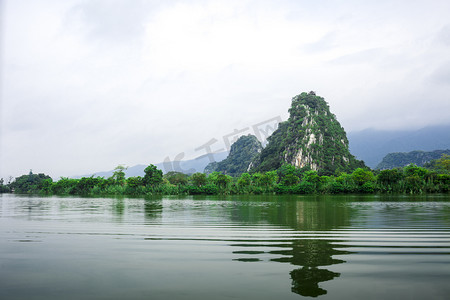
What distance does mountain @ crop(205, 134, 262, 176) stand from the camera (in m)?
140

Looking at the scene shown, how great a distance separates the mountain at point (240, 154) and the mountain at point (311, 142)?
24.9m

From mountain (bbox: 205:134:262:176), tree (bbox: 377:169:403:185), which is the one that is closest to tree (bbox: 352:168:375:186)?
tree (bbox: 377:169:403:185)

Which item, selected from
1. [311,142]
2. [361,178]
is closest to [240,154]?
[311,142]

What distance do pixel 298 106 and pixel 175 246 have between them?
106 meters

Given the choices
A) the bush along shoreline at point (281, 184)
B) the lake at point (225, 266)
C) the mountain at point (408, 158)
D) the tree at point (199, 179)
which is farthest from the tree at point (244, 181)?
the mountain at point (408, 158)

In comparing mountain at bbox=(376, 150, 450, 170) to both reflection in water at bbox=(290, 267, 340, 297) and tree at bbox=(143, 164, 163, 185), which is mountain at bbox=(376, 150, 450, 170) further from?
reflection in water at bbox=(290, 267, 340, 297)

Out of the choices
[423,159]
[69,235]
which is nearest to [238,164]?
[423,159]

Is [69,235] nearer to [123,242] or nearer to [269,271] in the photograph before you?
[123,242]

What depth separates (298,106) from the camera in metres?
107

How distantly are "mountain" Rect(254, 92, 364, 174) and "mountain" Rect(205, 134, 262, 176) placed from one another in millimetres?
24910

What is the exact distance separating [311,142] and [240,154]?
54.8 metres

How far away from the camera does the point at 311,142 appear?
9525 centimetres

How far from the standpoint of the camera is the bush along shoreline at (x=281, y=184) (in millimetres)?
48094

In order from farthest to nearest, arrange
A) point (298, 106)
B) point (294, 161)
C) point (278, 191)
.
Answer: point (298, 106) → point (294, 161) → point (278, 191)
